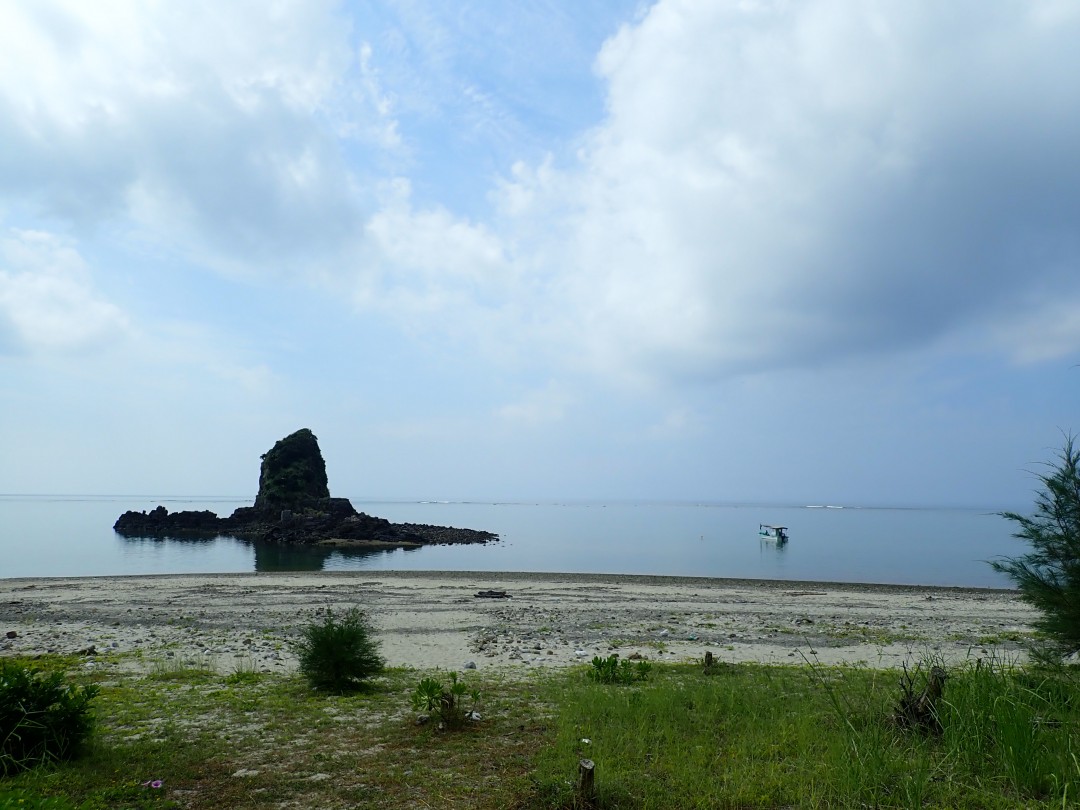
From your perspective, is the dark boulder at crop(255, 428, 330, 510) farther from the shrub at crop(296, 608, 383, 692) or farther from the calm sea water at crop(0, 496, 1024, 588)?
the shrub at crop(296, 608, 383, 692)

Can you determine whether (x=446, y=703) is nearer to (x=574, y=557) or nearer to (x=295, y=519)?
(x=574, y=557)

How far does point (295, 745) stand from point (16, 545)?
3180 inches

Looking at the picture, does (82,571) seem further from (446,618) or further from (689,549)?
(689,549)

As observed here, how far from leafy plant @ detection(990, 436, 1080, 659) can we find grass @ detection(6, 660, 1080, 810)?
2.11 ft

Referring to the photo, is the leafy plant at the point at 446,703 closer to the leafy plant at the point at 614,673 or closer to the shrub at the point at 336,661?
the shrub at the point at 336,661

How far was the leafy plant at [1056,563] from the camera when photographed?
27.4 ft

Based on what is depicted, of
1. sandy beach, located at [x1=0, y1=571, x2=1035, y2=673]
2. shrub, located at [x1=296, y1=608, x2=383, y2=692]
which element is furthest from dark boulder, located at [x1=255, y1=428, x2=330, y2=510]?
shrub, located at [x1=296, y1=608, x2=383, y2=692]

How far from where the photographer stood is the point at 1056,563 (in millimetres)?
8680

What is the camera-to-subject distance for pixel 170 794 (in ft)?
20.0

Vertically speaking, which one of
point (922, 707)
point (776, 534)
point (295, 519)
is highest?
point (922, 707)

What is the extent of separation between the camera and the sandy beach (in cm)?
1548

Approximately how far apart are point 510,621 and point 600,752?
47.7 feet

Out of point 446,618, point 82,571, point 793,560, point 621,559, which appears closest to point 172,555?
point 82,571

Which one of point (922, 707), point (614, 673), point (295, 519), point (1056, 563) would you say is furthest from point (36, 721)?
point (295, 519)
